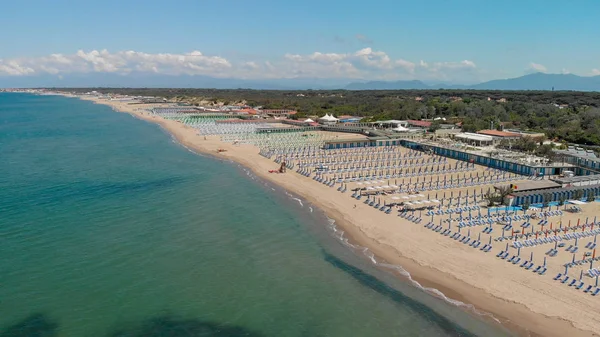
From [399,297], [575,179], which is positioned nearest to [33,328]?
[399,297]

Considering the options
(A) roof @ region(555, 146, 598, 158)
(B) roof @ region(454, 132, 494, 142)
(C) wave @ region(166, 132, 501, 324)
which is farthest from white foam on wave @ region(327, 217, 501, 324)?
(B) roof @ region(454, 132, 494, 142)

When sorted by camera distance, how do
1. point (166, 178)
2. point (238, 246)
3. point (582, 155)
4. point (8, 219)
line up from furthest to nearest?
point (582, 155) < point (166, 178) < point (8, 219) < point (238, 246)

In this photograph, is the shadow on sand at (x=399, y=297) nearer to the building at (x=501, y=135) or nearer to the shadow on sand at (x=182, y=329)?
the shadow on sand at (x=182, y=329)

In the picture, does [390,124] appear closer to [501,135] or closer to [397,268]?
[501,135]

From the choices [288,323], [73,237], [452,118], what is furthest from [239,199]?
[452,118]

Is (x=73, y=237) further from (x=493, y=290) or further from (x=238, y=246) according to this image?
(x=493, y=290)

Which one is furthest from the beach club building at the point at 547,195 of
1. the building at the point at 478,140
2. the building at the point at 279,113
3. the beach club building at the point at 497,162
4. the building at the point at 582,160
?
the building at the point at 279,113
